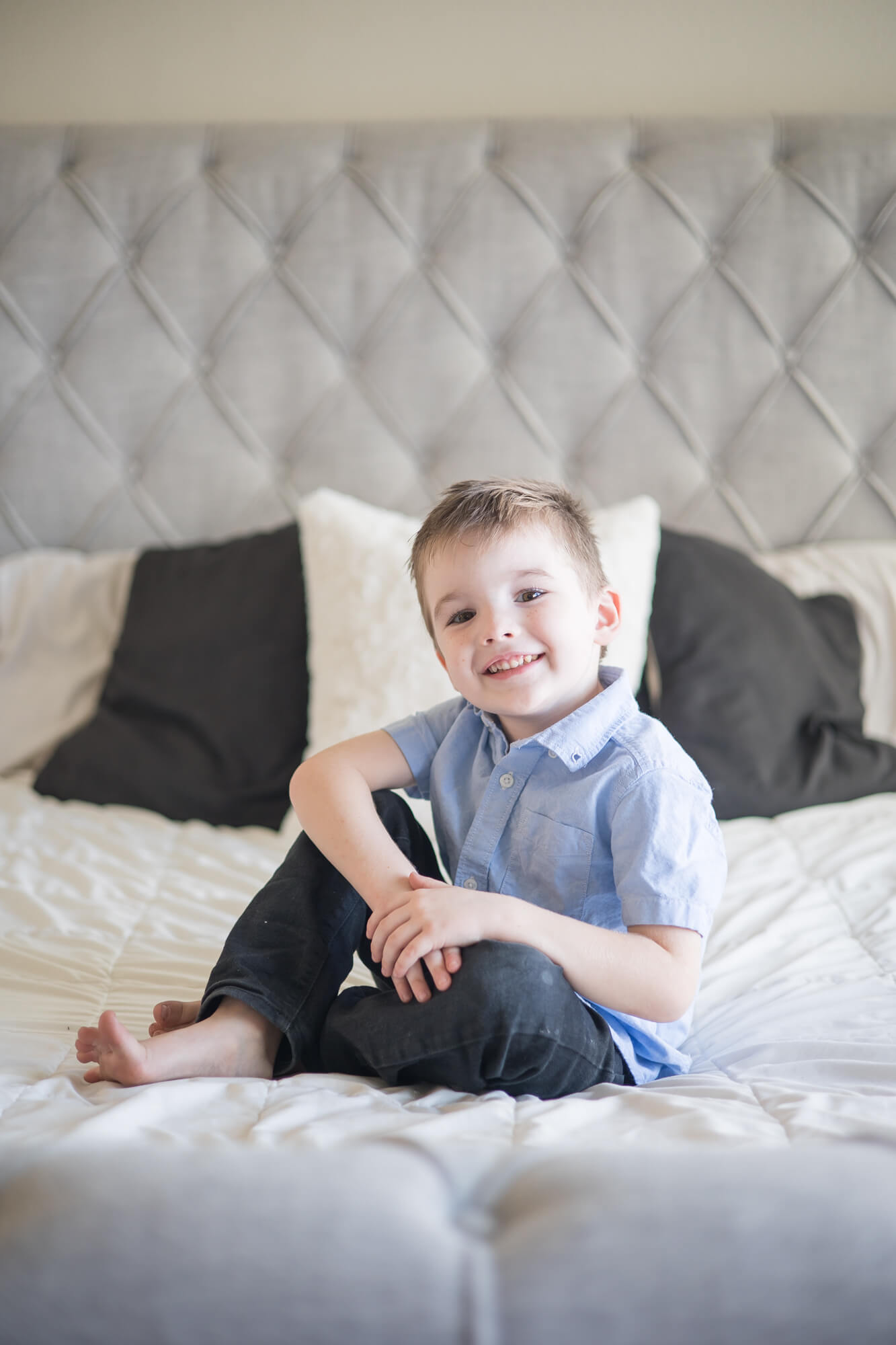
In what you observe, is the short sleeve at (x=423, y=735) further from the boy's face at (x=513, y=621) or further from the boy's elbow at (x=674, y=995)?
the boy's elbow at (x=674, y=995)

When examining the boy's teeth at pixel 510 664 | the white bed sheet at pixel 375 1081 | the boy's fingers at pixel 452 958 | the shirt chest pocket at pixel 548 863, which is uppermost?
the boy's teeth at pixel 510 664

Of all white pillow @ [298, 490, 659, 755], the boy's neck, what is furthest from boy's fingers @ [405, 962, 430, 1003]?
white pillow @ [298, 490, 659, 755]

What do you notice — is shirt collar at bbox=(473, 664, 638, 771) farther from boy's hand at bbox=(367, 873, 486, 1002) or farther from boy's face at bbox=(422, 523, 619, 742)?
boy's hand at bbox=(367, 873, 486, 1002)

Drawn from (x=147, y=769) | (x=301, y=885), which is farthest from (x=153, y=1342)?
(x=147, y=769)

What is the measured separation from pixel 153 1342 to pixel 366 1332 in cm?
9

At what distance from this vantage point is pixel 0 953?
0.97m

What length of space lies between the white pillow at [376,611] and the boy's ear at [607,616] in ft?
1.41

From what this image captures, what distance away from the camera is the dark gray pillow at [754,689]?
4.56ft

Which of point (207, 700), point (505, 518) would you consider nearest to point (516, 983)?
point (505, 518)

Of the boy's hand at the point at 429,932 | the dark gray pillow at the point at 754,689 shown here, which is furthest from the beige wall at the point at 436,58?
the boy's hand at the point at 429,932

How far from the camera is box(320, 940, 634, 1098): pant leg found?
68cm

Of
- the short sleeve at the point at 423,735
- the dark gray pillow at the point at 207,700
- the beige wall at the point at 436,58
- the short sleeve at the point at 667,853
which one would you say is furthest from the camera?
the beige wall at the point at 436,58

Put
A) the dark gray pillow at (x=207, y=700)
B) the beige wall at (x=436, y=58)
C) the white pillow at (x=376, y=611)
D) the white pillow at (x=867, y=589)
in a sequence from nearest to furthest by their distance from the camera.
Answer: the white pillow at (x=376, y=611)
the dark gray pillow at (x=207, y=700)
the white pillow at (x=867, y=589)
the beige wall at (x=436, y=58)

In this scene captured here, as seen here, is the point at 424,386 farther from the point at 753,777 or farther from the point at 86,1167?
the point at 86,1167
